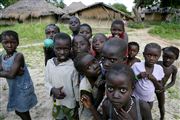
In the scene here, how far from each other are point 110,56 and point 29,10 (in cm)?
2752

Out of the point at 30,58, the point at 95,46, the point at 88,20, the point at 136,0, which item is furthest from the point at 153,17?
Answer: the point at 95,46

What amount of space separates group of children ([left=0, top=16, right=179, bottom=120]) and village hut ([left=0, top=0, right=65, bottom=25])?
24.9m

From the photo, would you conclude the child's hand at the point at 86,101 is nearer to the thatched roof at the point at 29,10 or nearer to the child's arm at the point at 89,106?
the child's arm at the point at 89,106

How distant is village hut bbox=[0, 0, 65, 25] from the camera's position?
2820cm

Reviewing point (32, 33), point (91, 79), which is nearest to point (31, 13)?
point (32, 33)

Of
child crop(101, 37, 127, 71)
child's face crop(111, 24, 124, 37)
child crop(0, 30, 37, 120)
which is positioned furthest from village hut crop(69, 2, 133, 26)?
child crop(101, 37, 127, 71)

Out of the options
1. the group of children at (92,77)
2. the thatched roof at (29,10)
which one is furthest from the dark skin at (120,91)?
the thatched roof at (29,10)

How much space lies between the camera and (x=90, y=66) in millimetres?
2559

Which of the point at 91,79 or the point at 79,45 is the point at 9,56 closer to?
the point at 79,45

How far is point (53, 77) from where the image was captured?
3020mm

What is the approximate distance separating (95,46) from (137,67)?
0.59m

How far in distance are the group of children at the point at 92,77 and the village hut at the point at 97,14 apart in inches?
1033

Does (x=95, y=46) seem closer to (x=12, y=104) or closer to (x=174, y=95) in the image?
(x=12, y=104)

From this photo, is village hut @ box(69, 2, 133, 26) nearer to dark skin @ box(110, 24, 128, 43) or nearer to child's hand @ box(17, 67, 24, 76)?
dark skin @ box(110, 24, 128, 43)
